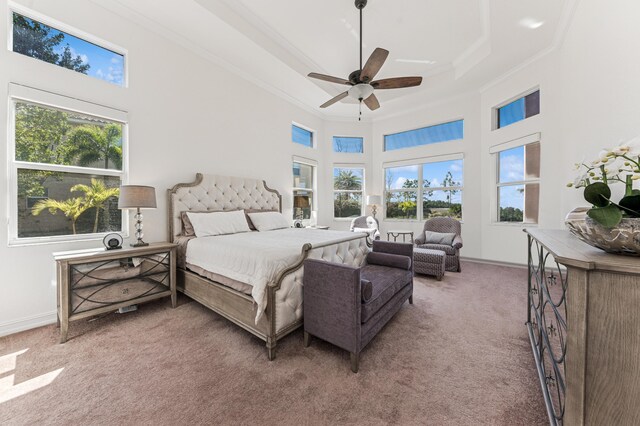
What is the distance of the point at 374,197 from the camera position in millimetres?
6254

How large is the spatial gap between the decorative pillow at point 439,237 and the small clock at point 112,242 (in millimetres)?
4864

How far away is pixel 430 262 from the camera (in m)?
3.92

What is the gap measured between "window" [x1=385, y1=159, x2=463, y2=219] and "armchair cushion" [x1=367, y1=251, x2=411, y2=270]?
12.0 feet

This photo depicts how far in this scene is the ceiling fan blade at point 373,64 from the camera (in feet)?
7.98

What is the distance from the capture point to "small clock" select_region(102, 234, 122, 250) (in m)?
2.53

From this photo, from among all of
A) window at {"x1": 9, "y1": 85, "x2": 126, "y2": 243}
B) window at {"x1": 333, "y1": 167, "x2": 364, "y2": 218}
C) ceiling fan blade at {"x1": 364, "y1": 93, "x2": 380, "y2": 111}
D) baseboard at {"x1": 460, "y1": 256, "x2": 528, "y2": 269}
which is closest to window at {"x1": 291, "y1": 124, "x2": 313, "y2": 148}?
window at {"x1": 333, "y1": 167, "x2": 364, "y2": 218}

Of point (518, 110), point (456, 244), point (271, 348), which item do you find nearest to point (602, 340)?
point (271, 348)

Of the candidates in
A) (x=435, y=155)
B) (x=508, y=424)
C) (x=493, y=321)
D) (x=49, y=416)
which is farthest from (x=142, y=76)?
(x=435, y=155)

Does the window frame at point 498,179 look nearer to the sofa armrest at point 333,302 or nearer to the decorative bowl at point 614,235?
the decorative bowl at point 614,235

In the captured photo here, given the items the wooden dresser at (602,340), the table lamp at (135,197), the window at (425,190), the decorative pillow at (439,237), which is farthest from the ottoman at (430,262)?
the table lamp at (135,197)

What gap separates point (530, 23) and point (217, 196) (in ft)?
17.2

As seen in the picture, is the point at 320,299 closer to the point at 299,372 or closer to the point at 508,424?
the point at 299,372

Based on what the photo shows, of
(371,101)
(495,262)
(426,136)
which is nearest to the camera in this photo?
(371,101)

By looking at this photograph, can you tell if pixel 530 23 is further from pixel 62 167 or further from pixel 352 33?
pixel 62 167
